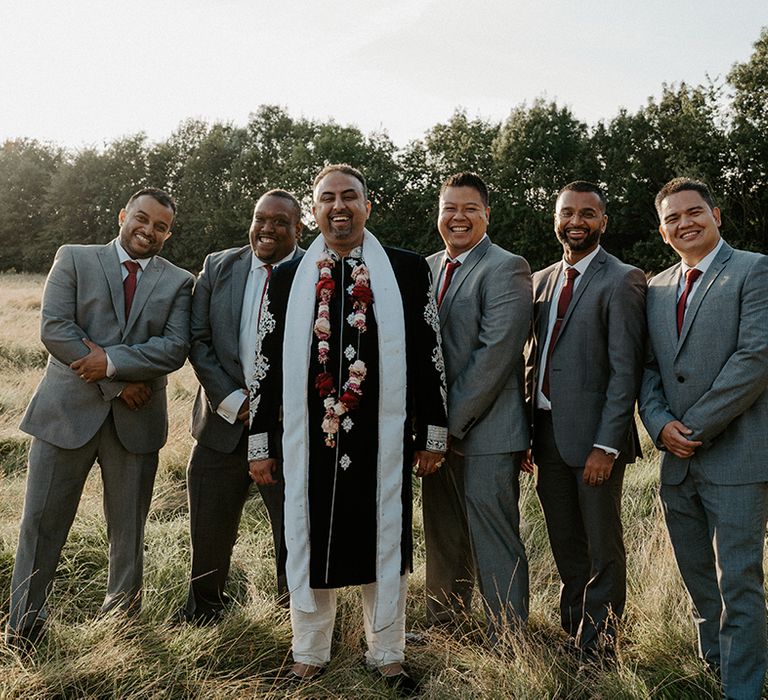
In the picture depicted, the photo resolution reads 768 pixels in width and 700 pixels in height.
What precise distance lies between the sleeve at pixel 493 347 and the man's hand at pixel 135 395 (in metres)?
1.77

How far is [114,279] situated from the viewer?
410 cm

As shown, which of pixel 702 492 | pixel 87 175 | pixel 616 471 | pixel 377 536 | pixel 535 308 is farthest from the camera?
pixel 87 175

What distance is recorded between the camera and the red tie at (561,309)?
4.06 m

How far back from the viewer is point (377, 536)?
3660mm

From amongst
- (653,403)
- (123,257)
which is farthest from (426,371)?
(123,257)

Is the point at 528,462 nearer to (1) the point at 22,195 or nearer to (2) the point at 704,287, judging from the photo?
(2) the point at 704,287

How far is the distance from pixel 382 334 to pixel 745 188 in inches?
906

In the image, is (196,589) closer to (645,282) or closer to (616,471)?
(616,471)

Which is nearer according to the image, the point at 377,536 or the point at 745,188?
the point at 377,536

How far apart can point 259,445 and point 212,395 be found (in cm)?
71

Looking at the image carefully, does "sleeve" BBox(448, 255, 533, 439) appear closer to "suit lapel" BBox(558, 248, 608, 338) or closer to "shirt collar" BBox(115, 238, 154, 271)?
"suit lapel" BBox(558, 248, 608, 338)

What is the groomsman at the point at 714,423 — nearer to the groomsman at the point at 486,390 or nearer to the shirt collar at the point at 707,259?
the shirt collar at the point at 707,259

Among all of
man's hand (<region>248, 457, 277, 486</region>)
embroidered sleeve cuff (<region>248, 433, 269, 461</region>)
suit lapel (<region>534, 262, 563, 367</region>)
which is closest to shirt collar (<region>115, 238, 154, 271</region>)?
embroidered sleeve cuff (<region>248, 433, 269, 461</region>)

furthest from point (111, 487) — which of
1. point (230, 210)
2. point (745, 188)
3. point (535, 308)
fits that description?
point (230, 210)
